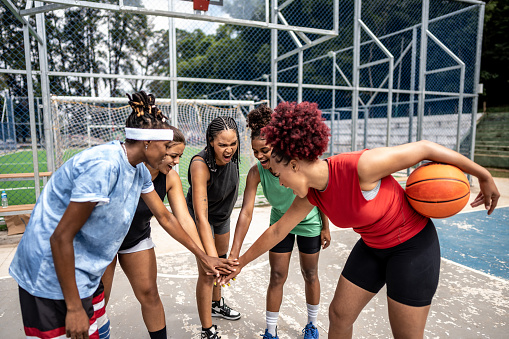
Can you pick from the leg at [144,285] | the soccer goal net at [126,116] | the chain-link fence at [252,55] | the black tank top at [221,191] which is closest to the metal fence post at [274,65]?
the chain-link fence at [252,55]

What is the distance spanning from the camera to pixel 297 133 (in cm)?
173

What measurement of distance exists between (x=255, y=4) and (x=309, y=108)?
15.0 ft

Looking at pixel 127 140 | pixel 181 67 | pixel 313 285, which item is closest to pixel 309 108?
pixel 127 140

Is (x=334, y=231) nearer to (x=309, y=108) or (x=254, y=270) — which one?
(x=254, y=270)

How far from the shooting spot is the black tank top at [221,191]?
9.33 ft

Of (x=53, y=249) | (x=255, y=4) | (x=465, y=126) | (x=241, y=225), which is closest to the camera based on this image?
(x=53, y=249)

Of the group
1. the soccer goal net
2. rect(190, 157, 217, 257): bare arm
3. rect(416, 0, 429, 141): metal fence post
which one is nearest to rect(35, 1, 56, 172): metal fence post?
the soccer goal net

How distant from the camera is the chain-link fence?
559 centimetres

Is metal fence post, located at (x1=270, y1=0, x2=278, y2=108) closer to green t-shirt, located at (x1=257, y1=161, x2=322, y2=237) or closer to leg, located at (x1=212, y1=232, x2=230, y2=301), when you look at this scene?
leg, located at (x1=212, y1=232, x2=230, y2=301)

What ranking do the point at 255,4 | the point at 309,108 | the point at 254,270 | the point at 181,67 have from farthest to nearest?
the point at 181,67 → the point at 255,4 → the point at 254,270 → the point at 309,108

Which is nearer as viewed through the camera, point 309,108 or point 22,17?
point 309,108

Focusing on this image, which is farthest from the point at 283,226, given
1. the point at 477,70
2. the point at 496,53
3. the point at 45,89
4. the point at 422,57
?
the point at 496,53

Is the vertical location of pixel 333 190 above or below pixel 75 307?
above

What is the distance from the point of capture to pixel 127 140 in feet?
5.57
